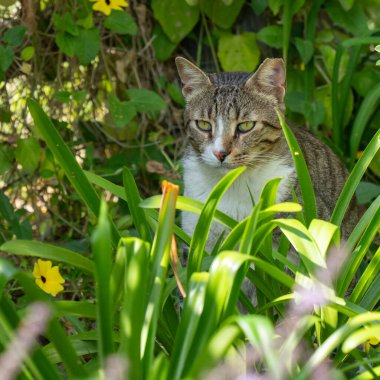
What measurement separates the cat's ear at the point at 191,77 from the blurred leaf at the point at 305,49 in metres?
1.10

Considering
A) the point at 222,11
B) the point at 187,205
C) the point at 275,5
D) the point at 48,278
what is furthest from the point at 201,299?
the point at 222,11

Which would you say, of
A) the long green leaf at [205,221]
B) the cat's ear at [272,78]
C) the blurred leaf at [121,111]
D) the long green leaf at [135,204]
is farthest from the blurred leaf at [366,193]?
the long green leaf at [205,221]

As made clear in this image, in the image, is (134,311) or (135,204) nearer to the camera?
(134,311)

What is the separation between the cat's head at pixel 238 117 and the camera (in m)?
3.65

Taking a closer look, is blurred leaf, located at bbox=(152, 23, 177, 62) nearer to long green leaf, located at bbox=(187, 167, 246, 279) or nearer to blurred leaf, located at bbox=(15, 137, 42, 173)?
blurred leaf, located at bbox=(15, 137, 42, 173)

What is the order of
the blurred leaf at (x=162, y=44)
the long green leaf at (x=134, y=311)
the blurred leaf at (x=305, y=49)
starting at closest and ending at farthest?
the long green leaf at (x=134, y=311), the blurred leaf at (x=305, y=49), the blurred leaf at (x=162, y=44)

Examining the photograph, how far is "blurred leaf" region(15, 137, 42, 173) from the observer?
14.1 feet

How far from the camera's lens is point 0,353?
2326 mm

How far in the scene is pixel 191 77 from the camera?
395cm

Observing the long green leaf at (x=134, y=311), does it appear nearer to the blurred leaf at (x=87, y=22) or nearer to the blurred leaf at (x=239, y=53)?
the blurred leaf at (x=87, y=22)

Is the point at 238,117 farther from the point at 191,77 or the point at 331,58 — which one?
the point at 331,58

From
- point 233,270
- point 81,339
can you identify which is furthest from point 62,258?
point 233,270

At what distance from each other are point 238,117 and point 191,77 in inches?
13.9

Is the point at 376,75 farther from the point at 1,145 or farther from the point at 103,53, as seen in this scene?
the point at 1,145
